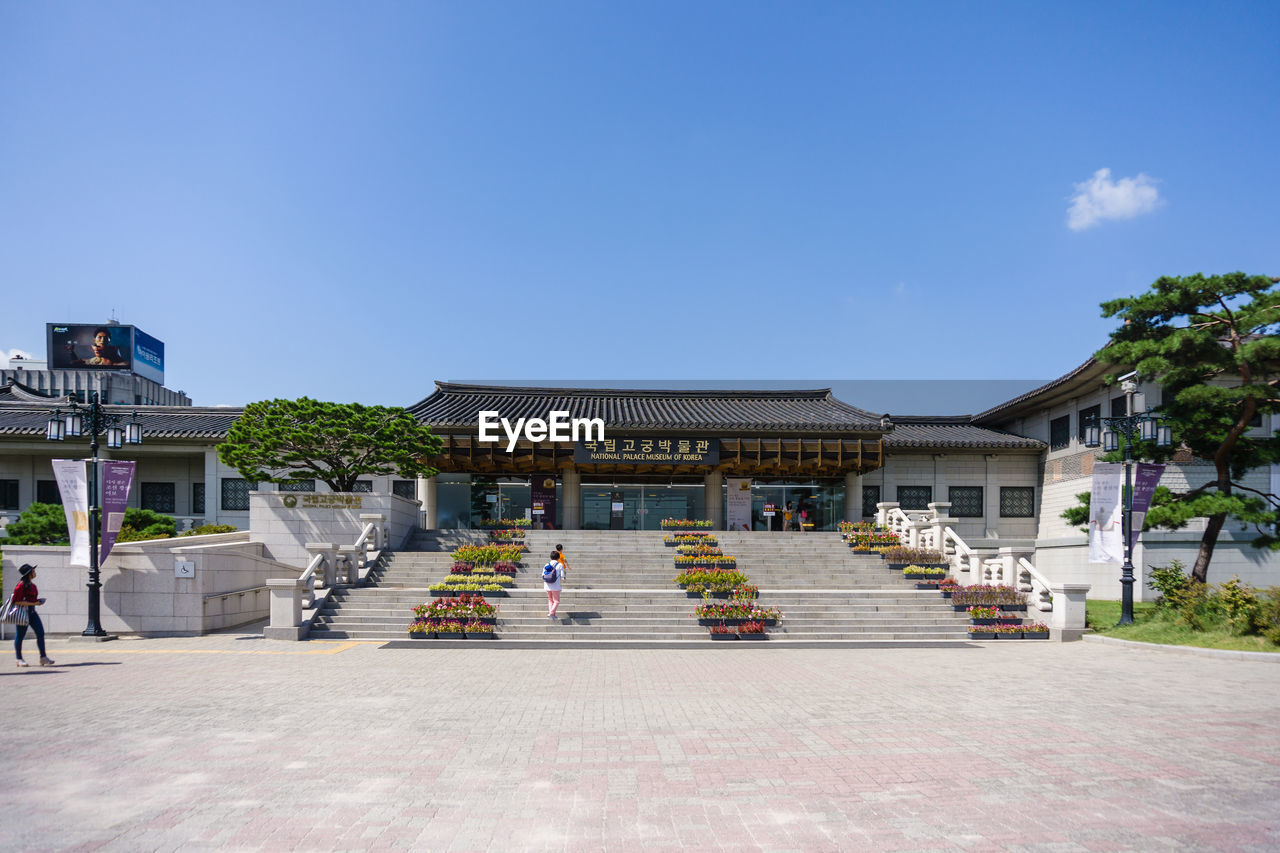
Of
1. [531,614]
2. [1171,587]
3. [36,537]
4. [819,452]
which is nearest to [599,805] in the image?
[531,614]

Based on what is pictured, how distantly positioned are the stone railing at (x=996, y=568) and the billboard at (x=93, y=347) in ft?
194

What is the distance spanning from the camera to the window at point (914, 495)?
31422 millimetres

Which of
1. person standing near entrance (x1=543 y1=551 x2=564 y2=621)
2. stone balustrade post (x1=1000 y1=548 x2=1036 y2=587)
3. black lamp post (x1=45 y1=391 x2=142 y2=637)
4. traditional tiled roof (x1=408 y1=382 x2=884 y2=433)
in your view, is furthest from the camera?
traditional tiled roof (x1=408 y1=382 x2=884 y2=433)

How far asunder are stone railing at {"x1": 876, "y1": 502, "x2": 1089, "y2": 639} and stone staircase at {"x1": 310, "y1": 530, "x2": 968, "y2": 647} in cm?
172

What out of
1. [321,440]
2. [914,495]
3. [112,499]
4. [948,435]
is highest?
[948,435]

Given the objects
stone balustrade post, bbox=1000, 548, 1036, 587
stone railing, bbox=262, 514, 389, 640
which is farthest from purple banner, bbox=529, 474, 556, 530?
stone balustrade post, bbox=1000, 548, 1036, 587

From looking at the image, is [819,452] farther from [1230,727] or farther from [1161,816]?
[1161,816]

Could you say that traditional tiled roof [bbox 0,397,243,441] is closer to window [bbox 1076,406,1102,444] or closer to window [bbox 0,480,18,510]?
window [bbox 0,480,18,510]

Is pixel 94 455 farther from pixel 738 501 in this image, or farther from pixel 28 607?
pixel 738 501

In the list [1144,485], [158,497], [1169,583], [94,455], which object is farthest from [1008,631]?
[158,497]

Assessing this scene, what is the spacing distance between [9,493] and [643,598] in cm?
2867

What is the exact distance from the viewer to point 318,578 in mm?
18391

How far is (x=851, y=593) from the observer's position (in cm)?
1914

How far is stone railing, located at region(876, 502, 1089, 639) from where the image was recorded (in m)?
16.8
